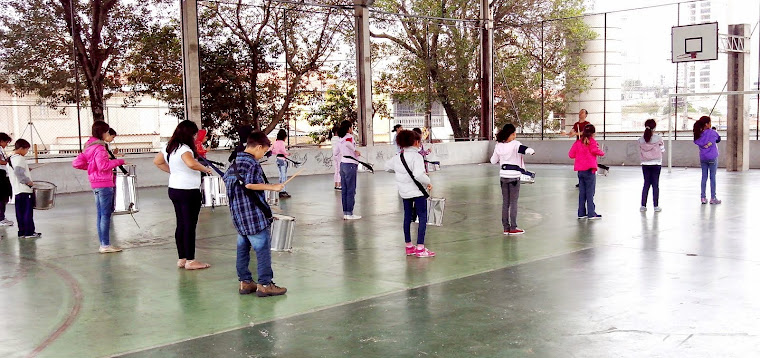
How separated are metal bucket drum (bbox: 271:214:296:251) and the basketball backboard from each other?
17.0m

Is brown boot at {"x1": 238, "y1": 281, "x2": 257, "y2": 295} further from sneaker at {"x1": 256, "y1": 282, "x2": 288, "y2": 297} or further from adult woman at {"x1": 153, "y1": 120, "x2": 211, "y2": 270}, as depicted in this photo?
adult woman at {"x1": 153, "y1": 120, "x2": 211, "y2": 270}

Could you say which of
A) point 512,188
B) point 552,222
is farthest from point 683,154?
point 512,188

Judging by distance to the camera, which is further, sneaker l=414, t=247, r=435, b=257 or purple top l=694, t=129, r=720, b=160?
purple top l=694, t=129, r=720, b=160

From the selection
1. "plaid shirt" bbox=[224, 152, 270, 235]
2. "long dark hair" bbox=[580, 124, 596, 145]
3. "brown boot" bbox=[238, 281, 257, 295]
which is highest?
"long dark hair" bbox=[580, 124, 596, 145]

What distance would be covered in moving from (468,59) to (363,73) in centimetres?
626

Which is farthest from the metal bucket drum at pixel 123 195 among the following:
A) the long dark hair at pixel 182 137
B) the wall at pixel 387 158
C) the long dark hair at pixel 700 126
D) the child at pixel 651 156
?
the long dark hair at pixel 700 126

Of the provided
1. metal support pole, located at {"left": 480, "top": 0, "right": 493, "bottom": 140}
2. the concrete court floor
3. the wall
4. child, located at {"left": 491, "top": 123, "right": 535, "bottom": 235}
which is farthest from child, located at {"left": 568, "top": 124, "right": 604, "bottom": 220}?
metal support pole, located at {"left": 480, "top": 0, "right": 493, "bottom": 140}

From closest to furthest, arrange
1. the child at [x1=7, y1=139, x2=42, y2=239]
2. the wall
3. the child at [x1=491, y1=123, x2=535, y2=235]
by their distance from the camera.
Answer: the child at [x1=491, y1=123, x2=535, y2=235] < the child at [x1=7, y1=139, x2=42, y2=239] < the wall

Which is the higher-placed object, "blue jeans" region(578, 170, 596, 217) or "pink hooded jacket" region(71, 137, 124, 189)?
"pink hooded jacket" region(71, 137, 124, 189)

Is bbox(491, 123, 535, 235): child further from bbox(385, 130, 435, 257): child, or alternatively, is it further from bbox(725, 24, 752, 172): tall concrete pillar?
bbox(725, 24, 752, 172): tall concrete pillar

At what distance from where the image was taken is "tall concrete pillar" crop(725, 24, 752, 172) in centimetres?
2109

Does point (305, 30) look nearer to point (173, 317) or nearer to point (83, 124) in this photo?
point (83, 124)

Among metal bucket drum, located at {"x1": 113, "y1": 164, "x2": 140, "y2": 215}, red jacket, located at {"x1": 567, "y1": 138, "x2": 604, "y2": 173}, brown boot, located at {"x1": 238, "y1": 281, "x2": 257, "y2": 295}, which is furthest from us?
red jacket, located at {"x1": 567, "y1": 138, "x2": 604, "y2": 173}

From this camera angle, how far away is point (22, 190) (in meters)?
11.0
